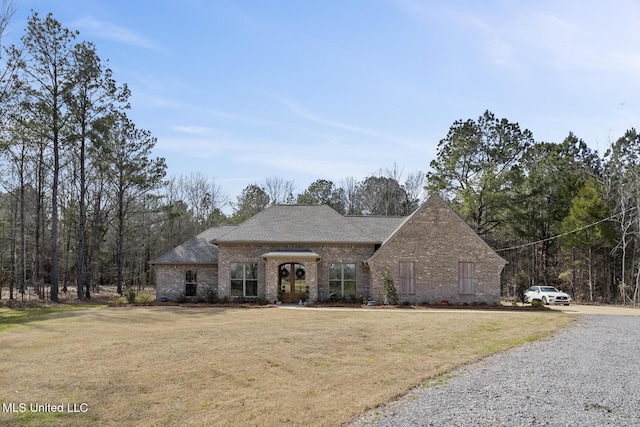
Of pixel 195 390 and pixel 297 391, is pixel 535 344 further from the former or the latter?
pixel 195 390

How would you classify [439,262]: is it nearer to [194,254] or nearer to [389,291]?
[389,291]

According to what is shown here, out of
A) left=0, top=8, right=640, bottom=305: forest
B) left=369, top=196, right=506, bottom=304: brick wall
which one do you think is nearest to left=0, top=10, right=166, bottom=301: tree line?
left=0, top=8, right=640, bottom=305: forest

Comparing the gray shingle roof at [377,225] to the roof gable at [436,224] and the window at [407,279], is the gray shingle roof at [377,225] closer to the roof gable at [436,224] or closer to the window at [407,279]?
the roof gable at [436,224]

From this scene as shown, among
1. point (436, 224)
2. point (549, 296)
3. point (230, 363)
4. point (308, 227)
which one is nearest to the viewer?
point (230, 363)

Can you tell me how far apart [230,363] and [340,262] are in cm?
1714

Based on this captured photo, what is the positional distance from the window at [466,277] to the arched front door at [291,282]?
837cm

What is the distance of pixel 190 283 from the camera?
29.2m

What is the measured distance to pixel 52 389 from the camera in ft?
29.9

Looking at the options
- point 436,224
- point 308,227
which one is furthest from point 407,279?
point 308,227

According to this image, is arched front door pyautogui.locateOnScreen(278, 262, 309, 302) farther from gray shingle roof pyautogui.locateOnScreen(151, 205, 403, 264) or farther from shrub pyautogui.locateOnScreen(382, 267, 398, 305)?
shrub pyautogui.locateOnScreen(382, 267, 398, 305)

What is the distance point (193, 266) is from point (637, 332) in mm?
21840

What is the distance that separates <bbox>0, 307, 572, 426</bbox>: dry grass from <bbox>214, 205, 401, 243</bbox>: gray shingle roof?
839 centimetres

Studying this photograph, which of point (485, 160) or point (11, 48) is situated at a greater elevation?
point (11, 48)

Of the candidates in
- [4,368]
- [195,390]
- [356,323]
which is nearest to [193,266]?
[356,323]
